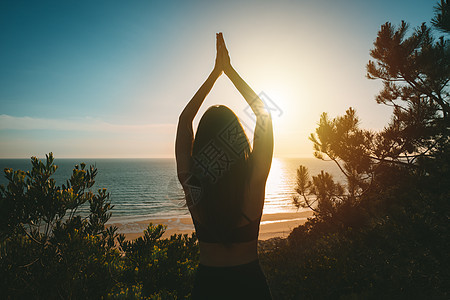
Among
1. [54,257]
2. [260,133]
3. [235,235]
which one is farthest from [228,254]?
[54,257]

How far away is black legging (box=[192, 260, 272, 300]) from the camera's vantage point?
131 centimetres

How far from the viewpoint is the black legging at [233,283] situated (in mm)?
1307

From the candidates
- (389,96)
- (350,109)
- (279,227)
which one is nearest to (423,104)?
(350,109)

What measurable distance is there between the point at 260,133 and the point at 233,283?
2.86ft

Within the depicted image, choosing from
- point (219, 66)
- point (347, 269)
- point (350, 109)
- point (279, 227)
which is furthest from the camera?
point (279, 227)

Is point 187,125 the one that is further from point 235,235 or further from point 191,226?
point 191,226

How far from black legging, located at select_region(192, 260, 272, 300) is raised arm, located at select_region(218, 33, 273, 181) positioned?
0.55 metres

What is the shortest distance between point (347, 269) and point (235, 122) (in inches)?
228

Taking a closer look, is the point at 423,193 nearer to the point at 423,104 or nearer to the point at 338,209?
the point at 423,104

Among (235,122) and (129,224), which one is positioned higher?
(235,122)

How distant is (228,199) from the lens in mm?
1326

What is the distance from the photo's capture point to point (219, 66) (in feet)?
5.21

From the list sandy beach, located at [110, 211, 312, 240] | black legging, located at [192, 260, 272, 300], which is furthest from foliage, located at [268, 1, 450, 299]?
sandy beach, located at [110, 211, 312, 240]

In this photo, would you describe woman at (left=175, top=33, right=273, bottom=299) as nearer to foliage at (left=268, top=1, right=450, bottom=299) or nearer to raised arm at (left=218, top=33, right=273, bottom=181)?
raised arm at (left=218, top=33, right=273, bottom=181)
